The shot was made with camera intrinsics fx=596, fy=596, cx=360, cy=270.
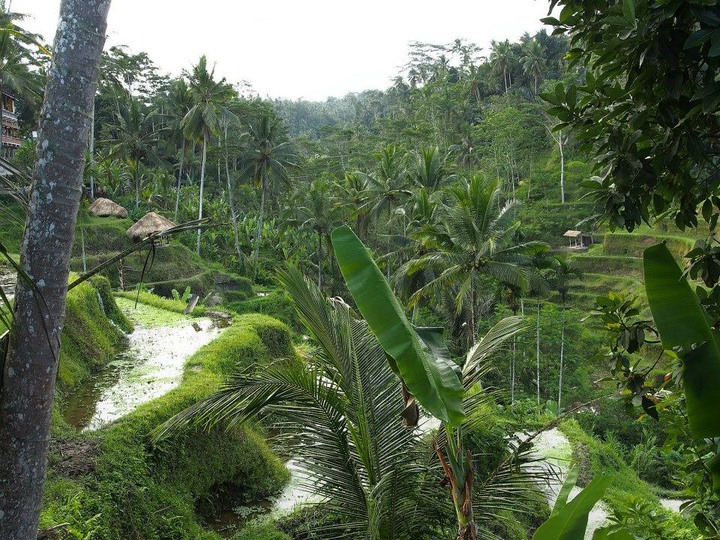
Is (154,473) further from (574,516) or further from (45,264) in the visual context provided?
(574,516)

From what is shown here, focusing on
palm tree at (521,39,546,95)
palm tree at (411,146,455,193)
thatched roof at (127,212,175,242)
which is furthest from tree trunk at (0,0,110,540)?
palm tree at (521,39,546,95)

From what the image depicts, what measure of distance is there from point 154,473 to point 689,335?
6.69m

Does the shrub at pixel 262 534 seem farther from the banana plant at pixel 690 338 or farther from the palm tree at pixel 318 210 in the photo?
the palm tree at pixel 318 210

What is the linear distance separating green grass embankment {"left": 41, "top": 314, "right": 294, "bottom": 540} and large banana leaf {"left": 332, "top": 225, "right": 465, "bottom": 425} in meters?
2.40

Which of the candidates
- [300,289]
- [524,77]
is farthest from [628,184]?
[524,77]

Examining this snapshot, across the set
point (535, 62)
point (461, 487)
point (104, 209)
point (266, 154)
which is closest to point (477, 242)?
point (461, 487)

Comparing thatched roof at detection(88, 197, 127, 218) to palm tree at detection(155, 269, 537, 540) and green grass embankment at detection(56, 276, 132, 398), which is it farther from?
palm tree at detection(155, 269, 537, 540)

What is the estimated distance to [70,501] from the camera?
551cm

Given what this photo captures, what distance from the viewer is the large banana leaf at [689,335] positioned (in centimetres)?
252

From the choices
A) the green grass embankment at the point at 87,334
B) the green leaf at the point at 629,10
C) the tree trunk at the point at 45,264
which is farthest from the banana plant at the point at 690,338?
the green grass embankment at the point at 87,334

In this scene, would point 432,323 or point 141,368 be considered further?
point 432,323

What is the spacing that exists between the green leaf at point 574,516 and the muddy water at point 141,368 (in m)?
6.81

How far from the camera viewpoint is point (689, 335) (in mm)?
2609

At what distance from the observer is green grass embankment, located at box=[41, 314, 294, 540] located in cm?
577
